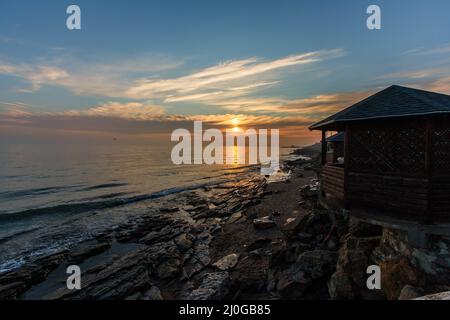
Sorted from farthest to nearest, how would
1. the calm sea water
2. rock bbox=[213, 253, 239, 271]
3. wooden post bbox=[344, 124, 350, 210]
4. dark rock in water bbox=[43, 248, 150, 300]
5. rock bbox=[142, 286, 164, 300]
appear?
the calm sea water
rock bbox=[213, 253, 239, 271]
dark rock in water bbox=[43, 248, 150, 300]
rock bbox=[142, 286, 164, 300]
wooden post bbox=[344, 124, 350, 210]

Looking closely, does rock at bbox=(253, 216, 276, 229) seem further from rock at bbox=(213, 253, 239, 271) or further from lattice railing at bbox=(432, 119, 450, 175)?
lattice railing at bbox=(432, 119, 450, 175)

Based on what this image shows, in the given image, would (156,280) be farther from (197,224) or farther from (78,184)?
(78,184)

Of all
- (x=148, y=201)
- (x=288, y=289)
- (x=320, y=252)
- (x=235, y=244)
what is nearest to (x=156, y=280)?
(x=235, y=244)

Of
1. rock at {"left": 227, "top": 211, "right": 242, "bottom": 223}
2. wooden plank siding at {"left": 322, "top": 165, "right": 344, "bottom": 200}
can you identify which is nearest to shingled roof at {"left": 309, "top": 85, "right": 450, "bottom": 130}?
wooden plank siding at {"left": 322, "top": 165, "right": 344, "bottom": 200}

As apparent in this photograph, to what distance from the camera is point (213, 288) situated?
10.0 metres

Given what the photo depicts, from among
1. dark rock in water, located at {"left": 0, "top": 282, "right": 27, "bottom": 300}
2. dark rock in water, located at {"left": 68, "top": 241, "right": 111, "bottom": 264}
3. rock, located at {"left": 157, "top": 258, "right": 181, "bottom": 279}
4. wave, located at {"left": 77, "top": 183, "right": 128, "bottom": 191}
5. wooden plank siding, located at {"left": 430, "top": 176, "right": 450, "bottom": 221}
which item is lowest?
dark rock in water, located at {"left": 0, "top": 282, "right": 27, "bottom": 300}

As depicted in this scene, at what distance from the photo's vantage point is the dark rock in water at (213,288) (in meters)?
9.59

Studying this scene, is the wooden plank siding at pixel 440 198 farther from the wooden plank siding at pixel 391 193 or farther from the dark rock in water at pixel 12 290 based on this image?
the dark rock in water at pixel 12 290

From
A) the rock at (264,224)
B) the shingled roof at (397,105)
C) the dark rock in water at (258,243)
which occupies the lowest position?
the dark rock in water at (258,243)

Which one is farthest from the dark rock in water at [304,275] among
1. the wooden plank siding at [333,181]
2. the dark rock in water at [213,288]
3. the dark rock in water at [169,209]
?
the dark rock in water at [169,209]

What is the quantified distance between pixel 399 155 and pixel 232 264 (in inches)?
348

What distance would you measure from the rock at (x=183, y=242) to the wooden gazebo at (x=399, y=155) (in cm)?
971

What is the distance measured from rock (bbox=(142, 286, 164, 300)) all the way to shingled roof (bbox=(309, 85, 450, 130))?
1017cm

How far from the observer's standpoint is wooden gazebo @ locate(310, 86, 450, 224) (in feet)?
25.0
